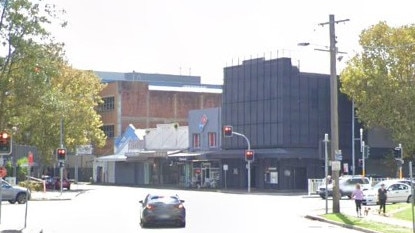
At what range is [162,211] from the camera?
86.7 feet

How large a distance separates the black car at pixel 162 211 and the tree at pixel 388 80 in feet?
133

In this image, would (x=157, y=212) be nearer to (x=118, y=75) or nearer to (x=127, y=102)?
(x=127, y=102)

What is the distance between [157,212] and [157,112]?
3154 inches

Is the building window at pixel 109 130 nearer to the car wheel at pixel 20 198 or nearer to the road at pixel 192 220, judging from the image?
the car wheel at pixel 20 198

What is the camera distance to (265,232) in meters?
24.5

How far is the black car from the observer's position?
1041 inches

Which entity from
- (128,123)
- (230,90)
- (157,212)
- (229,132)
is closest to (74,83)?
(230,90)

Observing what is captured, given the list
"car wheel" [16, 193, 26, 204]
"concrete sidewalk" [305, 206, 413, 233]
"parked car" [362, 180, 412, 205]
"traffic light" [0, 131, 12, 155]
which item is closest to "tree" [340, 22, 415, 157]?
"parked car" [362, 180, 412, 205]

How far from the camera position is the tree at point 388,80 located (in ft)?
208

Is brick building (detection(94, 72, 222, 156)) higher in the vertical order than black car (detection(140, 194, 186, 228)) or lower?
higher

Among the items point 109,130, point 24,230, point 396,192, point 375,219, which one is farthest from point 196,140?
point 24,230

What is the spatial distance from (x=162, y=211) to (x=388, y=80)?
139ft

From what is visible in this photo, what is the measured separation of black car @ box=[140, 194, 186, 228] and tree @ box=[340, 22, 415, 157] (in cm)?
4048

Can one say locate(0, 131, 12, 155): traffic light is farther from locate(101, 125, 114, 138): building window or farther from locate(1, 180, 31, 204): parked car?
locate(101, 125, 114, 138): building window
